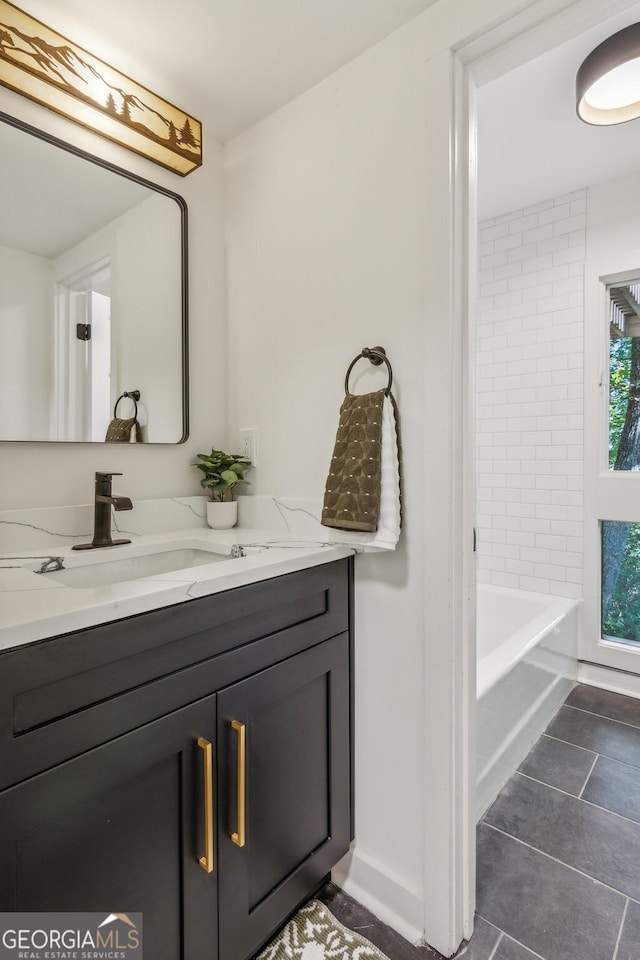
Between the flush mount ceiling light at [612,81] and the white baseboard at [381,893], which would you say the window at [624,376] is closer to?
the flush mount ceiling light at [612,81]

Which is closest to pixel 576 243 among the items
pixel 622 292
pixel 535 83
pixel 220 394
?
pixel 622 292

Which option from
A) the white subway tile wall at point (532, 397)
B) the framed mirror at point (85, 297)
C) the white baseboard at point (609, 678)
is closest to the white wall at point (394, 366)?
the framed mirror at point (85, 297)

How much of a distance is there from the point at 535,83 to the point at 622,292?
3.89 ft

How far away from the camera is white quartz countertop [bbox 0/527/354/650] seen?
70cm

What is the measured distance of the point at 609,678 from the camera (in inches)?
96.1

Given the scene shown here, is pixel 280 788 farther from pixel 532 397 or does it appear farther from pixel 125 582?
pixel 532 397

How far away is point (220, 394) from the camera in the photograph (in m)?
1.72

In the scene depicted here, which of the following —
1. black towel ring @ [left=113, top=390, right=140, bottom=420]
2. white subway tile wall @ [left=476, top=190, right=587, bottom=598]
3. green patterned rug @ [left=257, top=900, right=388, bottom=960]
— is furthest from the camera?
white subway tile wall @ [left=476, top=190, right=587, bottom=598]

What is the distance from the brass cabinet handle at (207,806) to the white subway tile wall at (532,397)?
88.2 inches

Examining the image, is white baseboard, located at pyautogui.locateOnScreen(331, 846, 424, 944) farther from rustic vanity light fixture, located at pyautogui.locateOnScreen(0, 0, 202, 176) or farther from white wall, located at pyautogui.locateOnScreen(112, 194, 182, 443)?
rustic vanity light fixture, located at pyautogui.locateOnScreen(0, 0, 202, 176)

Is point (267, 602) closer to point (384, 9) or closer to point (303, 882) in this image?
point (303, 882)

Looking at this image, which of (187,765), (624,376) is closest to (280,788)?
(187,765)

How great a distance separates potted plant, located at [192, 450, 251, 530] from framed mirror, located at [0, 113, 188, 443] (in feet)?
0.47

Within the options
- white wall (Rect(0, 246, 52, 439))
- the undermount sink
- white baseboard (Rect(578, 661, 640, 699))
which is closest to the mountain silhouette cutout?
white wall (Rect(0, 246, 52, 439))
